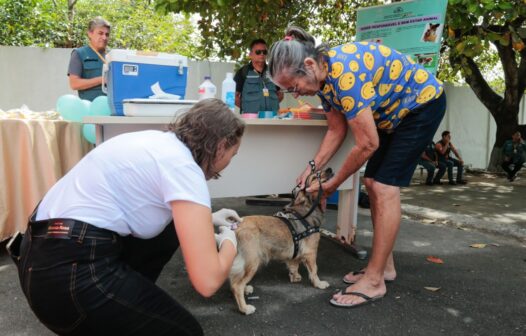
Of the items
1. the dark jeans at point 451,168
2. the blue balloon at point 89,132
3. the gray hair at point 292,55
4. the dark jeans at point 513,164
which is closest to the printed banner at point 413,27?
the gray hair at point 292,55

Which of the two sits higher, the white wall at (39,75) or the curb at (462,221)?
the white wall at (39,75)

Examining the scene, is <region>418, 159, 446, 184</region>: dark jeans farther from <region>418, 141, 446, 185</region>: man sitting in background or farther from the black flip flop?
the black flip flop

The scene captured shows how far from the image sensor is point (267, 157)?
3271mm

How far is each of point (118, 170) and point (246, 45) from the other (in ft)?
20.7

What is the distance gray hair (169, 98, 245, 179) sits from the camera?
1.46 metres

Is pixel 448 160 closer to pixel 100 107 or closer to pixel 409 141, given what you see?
pixel 409 141

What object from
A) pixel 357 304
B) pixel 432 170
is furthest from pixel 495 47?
pixel 357 304

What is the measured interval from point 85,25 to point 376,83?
12777mm

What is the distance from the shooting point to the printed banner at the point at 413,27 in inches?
155

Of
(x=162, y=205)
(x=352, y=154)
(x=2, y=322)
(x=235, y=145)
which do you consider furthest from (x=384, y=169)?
(x=2, y=322)

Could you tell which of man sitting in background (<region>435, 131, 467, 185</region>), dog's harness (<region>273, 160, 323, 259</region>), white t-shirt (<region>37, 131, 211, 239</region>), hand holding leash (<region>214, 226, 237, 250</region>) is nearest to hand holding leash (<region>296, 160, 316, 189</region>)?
dog's harness (<region>273, 160, 323, 259</region>)

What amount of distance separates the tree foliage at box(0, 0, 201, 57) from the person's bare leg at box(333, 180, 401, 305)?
5.61 metres

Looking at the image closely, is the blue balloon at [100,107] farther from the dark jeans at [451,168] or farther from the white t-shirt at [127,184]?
the dark jeans at [451,168]

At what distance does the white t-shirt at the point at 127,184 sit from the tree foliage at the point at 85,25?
20.8ft
